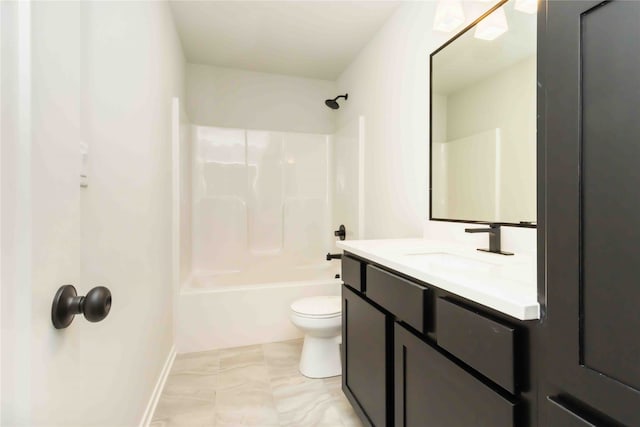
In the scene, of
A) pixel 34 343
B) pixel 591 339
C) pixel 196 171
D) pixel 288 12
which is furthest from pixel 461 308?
pixel 196 171

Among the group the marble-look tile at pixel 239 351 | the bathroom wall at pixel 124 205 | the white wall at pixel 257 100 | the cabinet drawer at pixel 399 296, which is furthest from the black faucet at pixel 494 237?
the white wall at pixel 257 100

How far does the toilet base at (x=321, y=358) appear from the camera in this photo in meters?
1.96

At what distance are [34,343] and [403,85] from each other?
2086mm

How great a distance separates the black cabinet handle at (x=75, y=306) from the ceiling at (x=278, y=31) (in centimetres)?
210

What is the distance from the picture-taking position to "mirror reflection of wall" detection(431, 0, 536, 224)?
1.22m

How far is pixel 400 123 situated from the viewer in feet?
6.59

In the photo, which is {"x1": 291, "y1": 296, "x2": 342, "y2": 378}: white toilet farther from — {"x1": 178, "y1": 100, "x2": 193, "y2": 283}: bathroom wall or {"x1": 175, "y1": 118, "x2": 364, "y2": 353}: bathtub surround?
{"x1": 178, "y1": 100, "x2": 193, "y2": 283}: bathroom wall

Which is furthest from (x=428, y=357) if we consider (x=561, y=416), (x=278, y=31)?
(x=278, y=31)

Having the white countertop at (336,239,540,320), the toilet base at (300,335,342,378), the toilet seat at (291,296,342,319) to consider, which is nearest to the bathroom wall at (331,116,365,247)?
the toilet seat at (291,296,342,319)

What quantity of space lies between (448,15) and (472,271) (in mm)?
1343

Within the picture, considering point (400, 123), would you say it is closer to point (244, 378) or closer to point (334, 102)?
point (334, 102)

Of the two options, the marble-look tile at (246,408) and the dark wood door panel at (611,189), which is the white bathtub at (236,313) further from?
the dark wood door panel at (611,189)

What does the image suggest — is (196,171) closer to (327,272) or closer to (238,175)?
(238,175)

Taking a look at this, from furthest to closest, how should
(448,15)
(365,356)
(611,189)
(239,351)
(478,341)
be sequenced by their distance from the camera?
(239,351), (448,15), (365,356), (478,341), (611,189)
